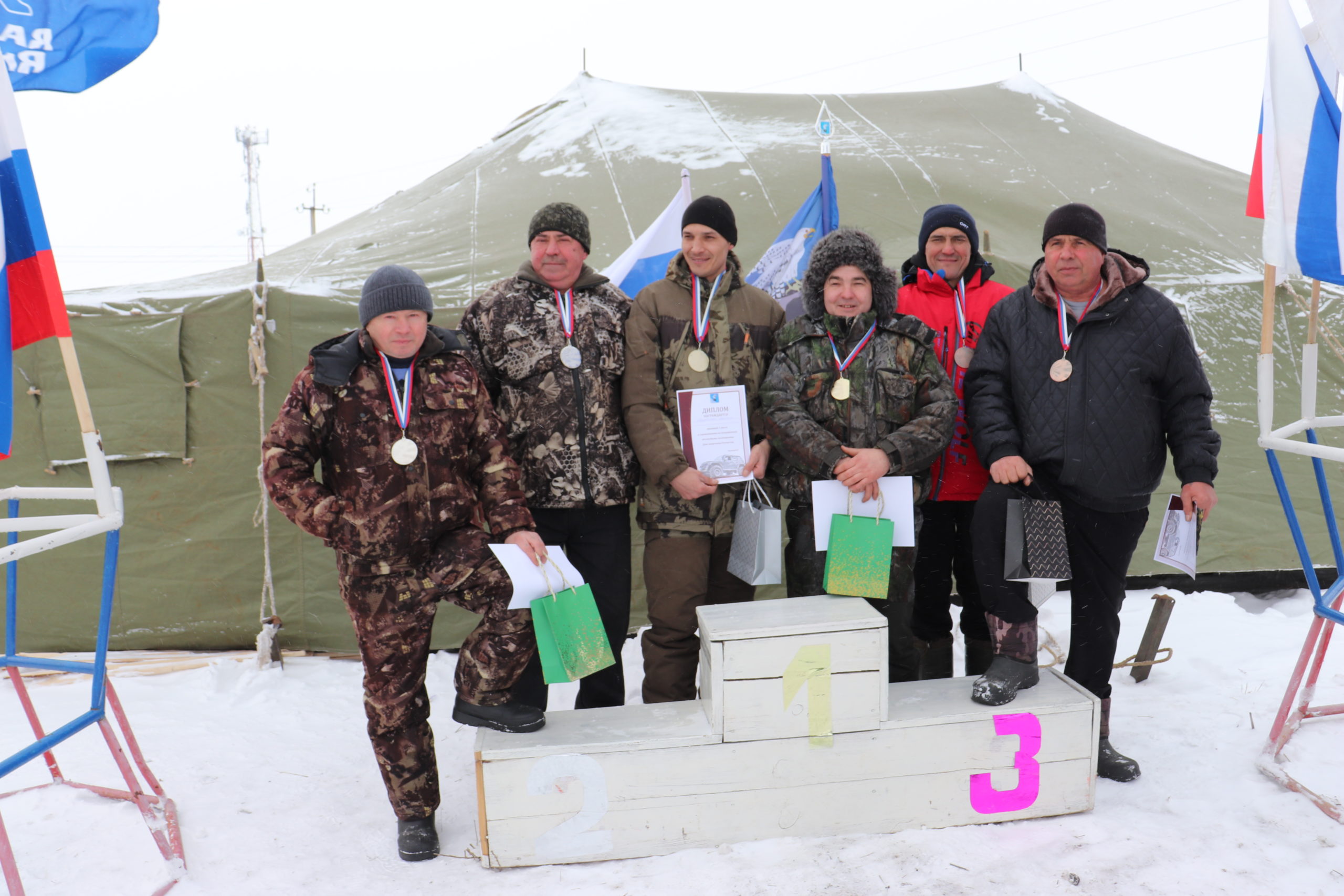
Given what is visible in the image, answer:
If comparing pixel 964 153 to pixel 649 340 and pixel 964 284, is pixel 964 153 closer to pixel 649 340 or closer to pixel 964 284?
pixel 964 284

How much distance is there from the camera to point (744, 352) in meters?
2.66

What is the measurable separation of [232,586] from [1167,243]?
4680 millimetres

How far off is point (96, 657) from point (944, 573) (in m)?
2.33

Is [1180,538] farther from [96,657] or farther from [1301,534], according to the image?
[96,657]

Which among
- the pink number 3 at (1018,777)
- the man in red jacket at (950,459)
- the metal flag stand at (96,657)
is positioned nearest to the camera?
the metal flag stand at (96,657)

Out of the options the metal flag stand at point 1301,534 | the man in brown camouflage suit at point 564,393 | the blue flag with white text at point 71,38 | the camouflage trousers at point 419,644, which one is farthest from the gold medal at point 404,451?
the metal flag stand at point 1301,534

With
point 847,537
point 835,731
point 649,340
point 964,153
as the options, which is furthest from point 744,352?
point 964,153

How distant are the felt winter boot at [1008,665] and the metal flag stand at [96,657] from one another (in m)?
2.02

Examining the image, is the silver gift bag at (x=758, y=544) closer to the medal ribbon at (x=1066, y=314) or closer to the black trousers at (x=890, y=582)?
the black trousers at (x=890, y=582)

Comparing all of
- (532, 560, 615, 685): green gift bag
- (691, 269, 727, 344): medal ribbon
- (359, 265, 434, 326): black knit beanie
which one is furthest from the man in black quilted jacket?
(359, 265, 434, 326): black knit beanie

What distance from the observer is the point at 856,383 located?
8.35 ft

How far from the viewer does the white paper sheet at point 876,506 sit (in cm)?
246

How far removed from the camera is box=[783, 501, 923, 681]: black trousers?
257 centimetres

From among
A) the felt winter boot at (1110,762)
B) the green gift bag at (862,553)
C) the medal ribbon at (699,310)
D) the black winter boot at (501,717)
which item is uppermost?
the medal ribbon at (699,310)
